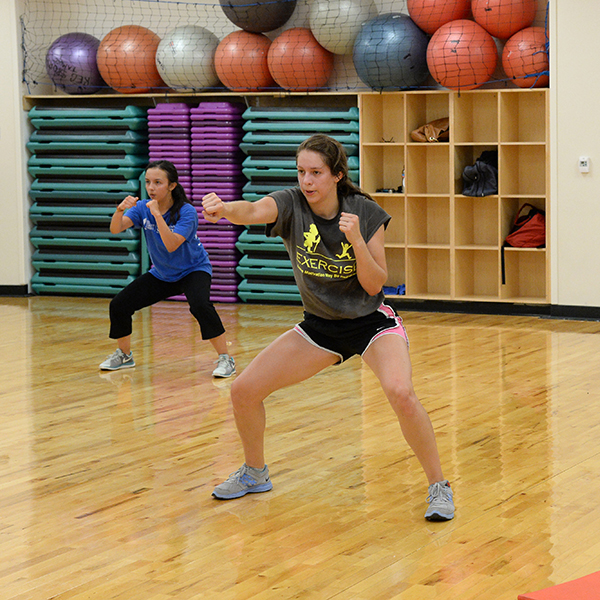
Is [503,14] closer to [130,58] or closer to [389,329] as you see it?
[130,58]

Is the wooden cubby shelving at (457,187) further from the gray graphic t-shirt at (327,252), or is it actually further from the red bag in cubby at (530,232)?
the gray graphic t-shirt at (327,252)

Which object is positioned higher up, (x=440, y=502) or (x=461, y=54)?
(x=461, y=54)

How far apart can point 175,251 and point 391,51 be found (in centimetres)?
308

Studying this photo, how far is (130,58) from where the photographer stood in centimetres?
865

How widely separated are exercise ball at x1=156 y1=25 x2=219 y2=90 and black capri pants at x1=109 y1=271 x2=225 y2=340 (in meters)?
3.33

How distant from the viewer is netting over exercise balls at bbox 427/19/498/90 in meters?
7.41

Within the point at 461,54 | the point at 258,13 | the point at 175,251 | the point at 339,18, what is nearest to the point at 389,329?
the point at 175,251

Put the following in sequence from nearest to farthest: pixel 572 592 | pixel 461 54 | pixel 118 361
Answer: pixel 572 592
pixel 118 361
pixel 461 54

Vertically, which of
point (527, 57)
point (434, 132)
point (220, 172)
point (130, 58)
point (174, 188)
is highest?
point (130, 58)

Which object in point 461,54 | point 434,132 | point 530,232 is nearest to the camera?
point 461,54

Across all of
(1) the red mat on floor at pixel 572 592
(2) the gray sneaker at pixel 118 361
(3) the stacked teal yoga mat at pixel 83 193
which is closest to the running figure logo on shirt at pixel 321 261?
(1) the red mat on floor at pixel 572 592

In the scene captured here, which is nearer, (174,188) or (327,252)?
(327,252)

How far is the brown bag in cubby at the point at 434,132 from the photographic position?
7973mm

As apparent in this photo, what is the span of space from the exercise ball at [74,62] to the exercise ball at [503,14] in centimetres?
367
